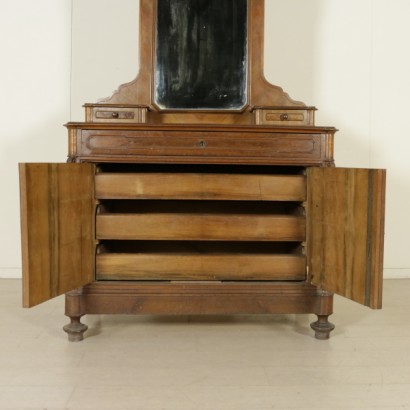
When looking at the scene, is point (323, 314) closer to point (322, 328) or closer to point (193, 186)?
point (322, 328)

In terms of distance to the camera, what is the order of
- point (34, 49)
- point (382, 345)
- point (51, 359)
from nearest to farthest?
point (51, 359)
point (382, 345)
point (34, 49)

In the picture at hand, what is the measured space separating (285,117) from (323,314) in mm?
996

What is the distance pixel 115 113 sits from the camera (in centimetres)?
258

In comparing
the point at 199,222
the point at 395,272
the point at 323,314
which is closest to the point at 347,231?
the point at 323,314

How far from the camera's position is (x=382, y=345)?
2318mm

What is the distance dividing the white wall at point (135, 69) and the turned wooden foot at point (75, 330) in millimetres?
1424

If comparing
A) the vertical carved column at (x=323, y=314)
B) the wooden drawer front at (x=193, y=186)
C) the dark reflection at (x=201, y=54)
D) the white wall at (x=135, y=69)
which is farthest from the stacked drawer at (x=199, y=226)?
the white wall at (x=135, y=69)

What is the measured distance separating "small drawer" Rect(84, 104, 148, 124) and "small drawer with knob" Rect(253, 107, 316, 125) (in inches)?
23.5

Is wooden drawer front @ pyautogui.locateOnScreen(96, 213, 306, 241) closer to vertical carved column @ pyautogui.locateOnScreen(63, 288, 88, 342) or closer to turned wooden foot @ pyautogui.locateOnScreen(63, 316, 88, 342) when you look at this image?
vertical carved column @ pyautogui.locateOnScreen(63, 288, 88, 342)

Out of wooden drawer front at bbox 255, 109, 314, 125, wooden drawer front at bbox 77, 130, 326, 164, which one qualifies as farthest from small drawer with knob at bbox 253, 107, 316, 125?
wooden drawer front at bbox 77, 130, 326, 164

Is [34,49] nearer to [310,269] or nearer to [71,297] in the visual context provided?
[71,297]

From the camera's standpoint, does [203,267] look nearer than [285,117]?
Yes

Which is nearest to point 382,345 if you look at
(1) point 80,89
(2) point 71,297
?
(2) point 71,297

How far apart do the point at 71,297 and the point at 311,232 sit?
1.15 metres
